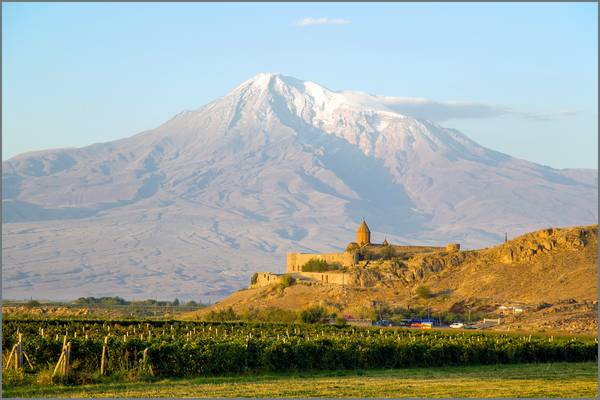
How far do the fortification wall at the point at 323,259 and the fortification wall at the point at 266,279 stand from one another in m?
3.35

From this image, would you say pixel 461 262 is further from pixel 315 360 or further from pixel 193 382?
pixel 193 382

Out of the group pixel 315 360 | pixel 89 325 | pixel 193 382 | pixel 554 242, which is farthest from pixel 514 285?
pixel 193 382

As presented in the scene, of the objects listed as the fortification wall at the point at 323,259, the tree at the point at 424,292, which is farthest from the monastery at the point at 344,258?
the tree at the point at 424,292

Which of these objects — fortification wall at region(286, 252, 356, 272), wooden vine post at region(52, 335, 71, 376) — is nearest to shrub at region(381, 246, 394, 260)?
fortification wall at region(286, 252, 356, 272)

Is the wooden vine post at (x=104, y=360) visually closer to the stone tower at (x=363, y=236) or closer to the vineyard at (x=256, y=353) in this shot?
the vineyard at (x=256, y=353)

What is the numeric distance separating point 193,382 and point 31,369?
4.05 m

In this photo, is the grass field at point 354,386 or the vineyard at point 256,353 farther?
the vineyard at point 256,353

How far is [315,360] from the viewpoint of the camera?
29.0m

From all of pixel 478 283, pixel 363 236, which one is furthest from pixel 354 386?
pixel 363 236

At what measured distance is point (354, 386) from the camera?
23719 mm

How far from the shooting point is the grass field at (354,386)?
867 inches

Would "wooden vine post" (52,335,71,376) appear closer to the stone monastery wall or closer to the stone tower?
the stone monastery wall

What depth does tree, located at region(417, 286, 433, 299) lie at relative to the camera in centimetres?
6612

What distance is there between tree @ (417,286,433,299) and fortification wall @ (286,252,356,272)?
11739 mm
